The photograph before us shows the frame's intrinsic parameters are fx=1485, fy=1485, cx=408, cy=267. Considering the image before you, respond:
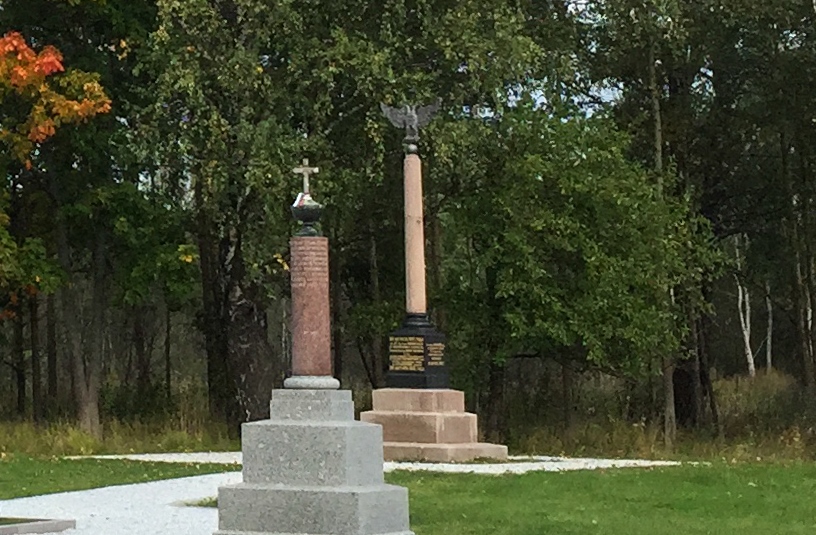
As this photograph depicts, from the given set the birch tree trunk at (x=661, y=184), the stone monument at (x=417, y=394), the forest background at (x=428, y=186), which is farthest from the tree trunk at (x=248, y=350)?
the birch tree trunk at (x=661, y=184)

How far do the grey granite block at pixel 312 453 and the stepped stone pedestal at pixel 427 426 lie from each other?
32.2 ft

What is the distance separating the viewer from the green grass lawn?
521 inches

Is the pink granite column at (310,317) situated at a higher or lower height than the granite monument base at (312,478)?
higher

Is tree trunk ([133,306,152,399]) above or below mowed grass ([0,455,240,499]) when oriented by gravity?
above

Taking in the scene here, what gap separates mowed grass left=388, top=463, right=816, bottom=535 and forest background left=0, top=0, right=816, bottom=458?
25.0ft

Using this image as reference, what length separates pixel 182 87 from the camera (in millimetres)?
24438

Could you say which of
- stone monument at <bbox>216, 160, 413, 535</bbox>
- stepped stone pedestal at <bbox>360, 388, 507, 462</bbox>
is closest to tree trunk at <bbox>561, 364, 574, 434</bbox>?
stepped stone pedestal at <bbox>360, 388, 507, 462</bbox>

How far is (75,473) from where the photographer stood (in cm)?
1909

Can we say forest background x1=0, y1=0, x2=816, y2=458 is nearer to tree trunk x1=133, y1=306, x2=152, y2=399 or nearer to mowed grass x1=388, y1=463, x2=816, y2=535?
tree trunk x1=133, y1=306, x2=152, y2=399

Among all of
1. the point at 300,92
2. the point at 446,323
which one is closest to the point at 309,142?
the point at 300,92

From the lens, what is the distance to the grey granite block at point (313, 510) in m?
11.2

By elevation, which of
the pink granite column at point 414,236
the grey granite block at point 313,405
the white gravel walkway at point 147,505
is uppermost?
the pink granite column at point 414,236

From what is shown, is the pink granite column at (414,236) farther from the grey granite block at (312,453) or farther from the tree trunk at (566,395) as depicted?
the grey granite block at (312,453)

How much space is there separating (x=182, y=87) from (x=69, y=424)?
6477 millimetres
